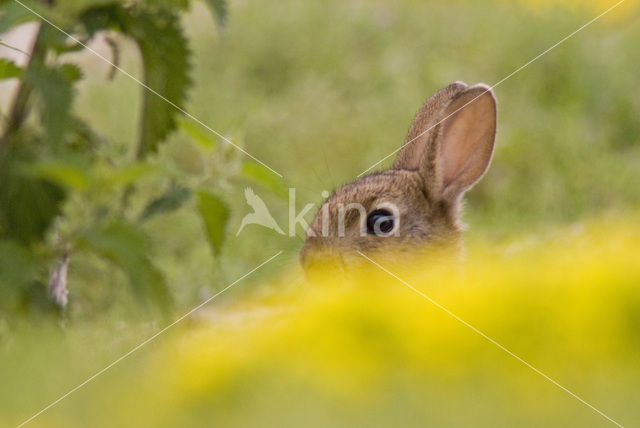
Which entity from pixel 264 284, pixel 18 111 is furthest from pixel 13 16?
pixel 264 284

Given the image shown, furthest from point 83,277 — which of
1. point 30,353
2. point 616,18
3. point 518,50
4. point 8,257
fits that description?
point 616,18

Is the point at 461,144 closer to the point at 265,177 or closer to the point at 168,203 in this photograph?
the point at 265,177

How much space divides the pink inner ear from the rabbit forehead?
105 mm

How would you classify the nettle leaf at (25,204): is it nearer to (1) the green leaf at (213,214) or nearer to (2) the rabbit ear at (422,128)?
(1) the green leaf at (213,214)

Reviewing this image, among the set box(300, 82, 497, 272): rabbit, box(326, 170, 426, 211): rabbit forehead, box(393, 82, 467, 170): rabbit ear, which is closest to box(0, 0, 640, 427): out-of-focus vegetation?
box(300, 82, 497, 272): rabbit

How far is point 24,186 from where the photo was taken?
2424 millimetres

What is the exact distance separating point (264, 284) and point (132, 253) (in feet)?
6.62

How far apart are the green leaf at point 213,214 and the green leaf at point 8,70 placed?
502 millimetres

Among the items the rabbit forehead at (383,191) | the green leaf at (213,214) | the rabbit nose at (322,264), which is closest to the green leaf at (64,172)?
the green leaf at (213,214)

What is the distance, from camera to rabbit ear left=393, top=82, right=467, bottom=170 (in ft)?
11.1

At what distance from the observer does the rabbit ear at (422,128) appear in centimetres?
340

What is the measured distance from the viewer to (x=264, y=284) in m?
4.23

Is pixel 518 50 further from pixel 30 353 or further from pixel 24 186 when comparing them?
pixel 30 353

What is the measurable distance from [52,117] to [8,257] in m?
0.31
